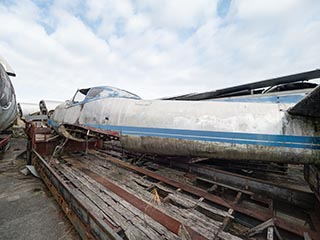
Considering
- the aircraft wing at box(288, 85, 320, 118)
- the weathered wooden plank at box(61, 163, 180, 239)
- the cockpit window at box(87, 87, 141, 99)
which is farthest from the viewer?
the cockpit window at box(87, 87, 141, 99)

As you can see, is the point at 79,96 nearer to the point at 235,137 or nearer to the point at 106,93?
the point at 106,93

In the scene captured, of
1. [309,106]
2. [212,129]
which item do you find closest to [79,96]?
[212,129]

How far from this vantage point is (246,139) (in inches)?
95.9

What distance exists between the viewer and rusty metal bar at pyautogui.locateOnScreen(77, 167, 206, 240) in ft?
6.58

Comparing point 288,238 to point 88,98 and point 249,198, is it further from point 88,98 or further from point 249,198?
point 88,98

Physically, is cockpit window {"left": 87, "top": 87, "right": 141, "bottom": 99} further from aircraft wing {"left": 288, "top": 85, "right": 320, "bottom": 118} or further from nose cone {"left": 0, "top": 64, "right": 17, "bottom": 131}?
aircraft wing {"left": 288, "top": 85, "right": 320, "bottom": 118}

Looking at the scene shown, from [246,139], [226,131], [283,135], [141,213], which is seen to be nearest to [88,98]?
[141,213]

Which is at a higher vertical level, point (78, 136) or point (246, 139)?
point (246, 139)

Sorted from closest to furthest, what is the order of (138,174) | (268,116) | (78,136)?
(268,116)
(138,174)
(78,136)

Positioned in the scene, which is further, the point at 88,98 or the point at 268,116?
the point at 88,98

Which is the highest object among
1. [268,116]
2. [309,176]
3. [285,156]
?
[268,116]

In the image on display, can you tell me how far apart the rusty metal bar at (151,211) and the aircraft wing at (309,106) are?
193 cm

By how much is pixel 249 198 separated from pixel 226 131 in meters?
1.43

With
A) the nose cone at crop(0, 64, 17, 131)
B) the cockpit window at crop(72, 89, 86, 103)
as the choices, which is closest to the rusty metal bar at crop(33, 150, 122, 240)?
the nose cone at crop(0, 64, 17, 131)
